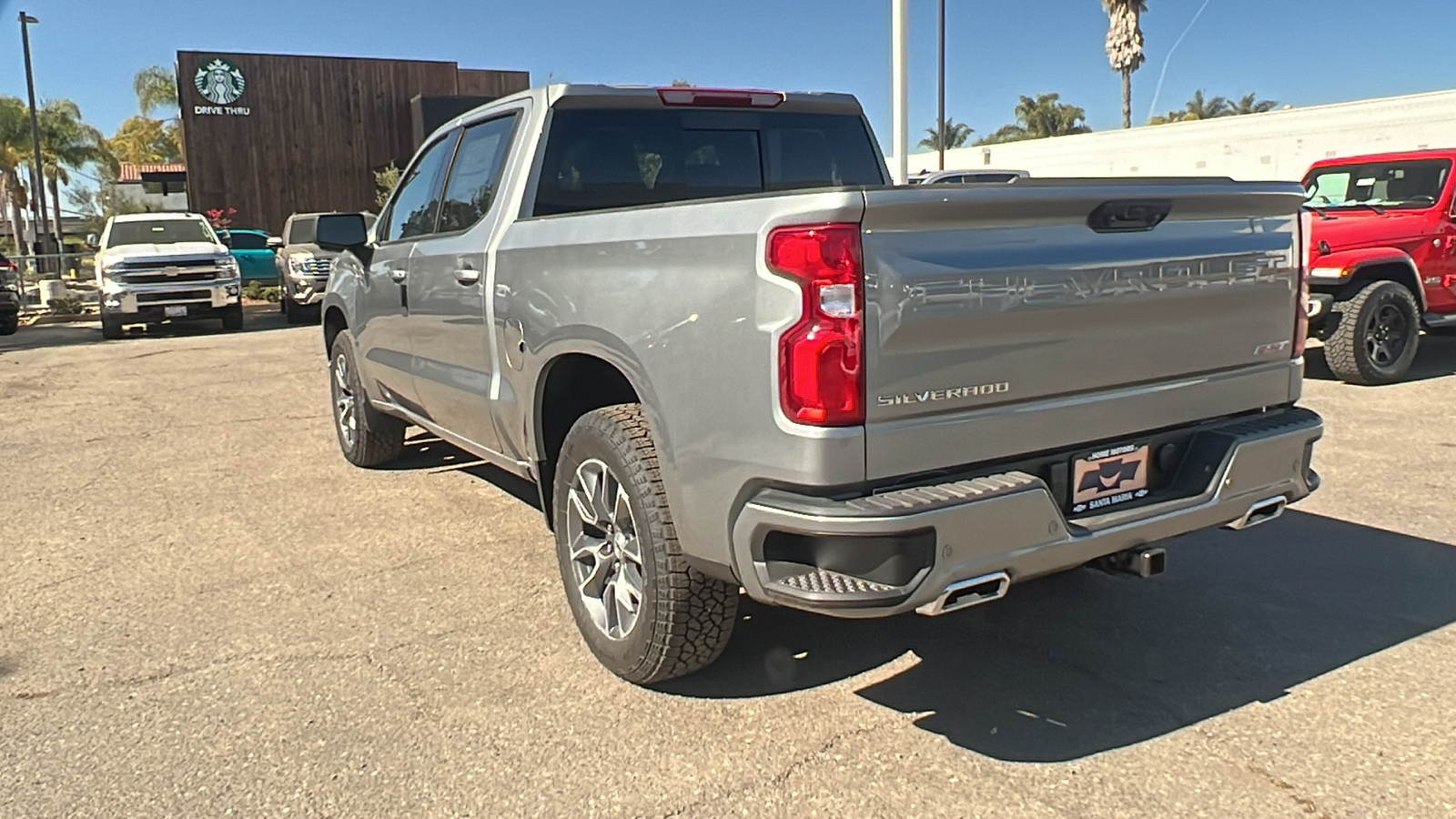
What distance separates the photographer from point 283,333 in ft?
54.6

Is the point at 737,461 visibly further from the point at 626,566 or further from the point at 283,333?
the point at 283,333

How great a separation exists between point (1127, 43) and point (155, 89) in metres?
38.9

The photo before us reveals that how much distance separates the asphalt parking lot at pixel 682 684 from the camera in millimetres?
2910

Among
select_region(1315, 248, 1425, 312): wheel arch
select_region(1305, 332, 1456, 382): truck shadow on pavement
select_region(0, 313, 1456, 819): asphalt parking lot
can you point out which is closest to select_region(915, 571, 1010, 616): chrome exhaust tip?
select_region(0, 313, 1456, 819): asphalt parking lot

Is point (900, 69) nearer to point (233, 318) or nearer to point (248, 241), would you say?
point (233, 318)

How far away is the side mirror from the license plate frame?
4080 millimetres

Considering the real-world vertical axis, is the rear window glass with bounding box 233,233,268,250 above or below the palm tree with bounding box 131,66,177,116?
below

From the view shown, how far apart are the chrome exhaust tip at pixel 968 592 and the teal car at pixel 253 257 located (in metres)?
24.5

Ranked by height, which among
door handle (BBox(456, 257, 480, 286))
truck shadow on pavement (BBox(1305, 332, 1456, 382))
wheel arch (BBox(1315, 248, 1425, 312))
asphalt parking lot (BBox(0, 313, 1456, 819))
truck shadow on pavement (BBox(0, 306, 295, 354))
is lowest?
asphalt parking lot (BBox(0, 313, 1456, 819))

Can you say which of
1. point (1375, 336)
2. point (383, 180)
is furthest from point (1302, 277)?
point (383, 180)

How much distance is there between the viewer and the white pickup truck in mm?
16141

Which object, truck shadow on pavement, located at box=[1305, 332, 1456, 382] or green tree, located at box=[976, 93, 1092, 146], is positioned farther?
green tree, located at box=[976, 93, 1092, 146]

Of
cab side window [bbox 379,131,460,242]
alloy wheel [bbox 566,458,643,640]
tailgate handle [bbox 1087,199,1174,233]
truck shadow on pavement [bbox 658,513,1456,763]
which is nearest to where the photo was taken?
tailgate handle [bbox 1087,199,1174,233]

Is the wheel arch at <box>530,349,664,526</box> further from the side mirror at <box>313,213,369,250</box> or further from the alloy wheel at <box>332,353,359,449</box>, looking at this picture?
the alloy wheel at <box>332,353,359,449</box>
